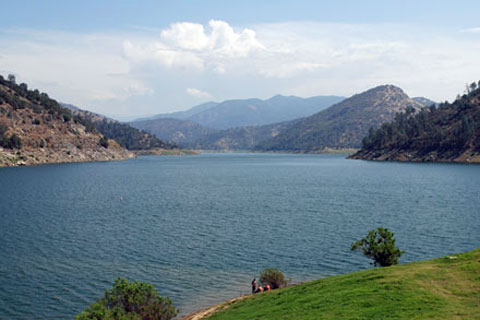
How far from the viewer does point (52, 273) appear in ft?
151

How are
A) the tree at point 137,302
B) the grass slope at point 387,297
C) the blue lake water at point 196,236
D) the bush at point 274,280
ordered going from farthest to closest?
the blue lake water at point 196,236
the bush at point 274,280
the tree at point 137,302
the grass slope at point 387,297

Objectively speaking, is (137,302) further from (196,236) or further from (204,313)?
(196,236)

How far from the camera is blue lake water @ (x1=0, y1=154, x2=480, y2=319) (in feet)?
139

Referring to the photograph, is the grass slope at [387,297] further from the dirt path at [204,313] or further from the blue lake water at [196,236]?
the blue lake water at [196,236]

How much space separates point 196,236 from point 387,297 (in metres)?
44.0

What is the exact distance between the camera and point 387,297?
2350 cm

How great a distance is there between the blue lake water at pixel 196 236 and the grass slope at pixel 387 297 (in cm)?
1103

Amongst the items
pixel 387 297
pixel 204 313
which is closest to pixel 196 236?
pixel 204 313

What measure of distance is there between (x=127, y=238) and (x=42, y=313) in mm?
27223

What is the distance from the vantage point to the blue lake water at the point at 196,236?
42.3m

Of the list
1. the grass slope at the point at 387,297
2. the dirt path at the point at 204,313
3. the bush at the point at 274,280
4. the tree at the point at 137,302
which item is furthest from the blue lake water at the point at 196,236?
the grass slope at the point at 387,297

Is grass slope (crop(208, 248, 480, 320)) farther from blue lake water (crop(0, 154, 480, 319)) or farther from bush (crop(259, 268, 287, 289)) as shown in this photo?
blue lake water (crop(0, 154, 480, 319))

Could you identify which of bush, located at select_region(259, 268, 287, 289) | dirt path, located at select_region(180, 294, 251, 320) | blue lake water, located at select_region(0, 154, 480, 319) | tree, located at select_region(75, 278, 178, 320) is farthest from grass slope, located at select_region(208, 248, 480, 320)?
blue lake water, located at select_region(0, 154, 480, 319)

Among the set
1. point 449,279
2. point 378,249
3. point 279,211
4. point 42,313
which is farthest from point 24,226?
point 449,279
